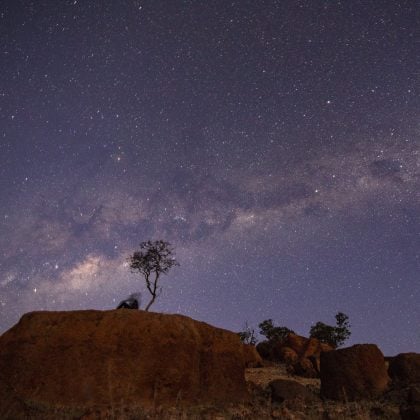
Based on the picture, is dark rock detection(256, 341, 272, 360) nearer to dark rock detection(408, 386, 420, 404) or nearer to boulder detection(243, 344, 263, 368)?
boulder detection(243, 344, 263, 368)

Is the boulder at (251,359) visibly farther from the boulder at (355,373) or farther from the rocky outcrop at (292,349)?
the boulder at (355,373)

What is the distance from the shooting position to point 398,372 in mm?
14516

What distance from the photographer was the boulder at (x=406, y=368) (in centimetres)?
1405

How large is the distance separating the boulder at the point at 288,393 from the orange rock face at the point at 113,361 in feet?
3.11

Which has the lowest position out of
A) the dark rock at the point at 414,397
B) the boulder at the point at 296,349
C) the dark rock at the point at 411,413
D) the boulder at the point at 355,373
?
the dark rock at the point at 411,413

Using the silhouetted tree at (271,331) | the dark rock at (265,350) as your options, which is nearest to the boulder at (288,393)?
the dark rock at (265,350)

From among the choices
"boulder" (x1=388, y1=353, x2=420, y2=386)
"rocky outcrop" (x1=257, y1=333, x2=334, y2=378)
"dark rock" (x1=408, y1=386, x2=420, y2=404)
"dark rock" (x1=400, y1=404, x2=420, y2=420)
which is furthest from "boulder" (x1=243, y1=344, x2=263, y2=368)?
"dark rock" (x1=400, y1=404, x2=420, y2=420)

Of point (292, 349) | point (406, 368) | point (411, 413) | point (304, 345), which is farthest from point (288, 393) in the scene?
point (304, 345)

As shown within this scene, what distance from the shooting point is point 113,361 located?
11.0 meters

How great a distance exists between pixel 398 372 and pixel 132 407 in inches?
378

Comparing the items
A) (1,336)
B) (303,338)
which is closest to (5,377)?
(1,336)

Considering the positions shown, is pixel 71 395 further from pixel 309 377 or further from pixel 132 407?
pixel 309 377

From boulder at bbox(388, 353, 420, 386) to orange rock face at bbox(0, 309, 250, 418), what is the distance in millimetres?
5787

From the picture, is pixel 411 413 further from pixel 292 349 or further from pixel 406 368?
pixel 292 349
